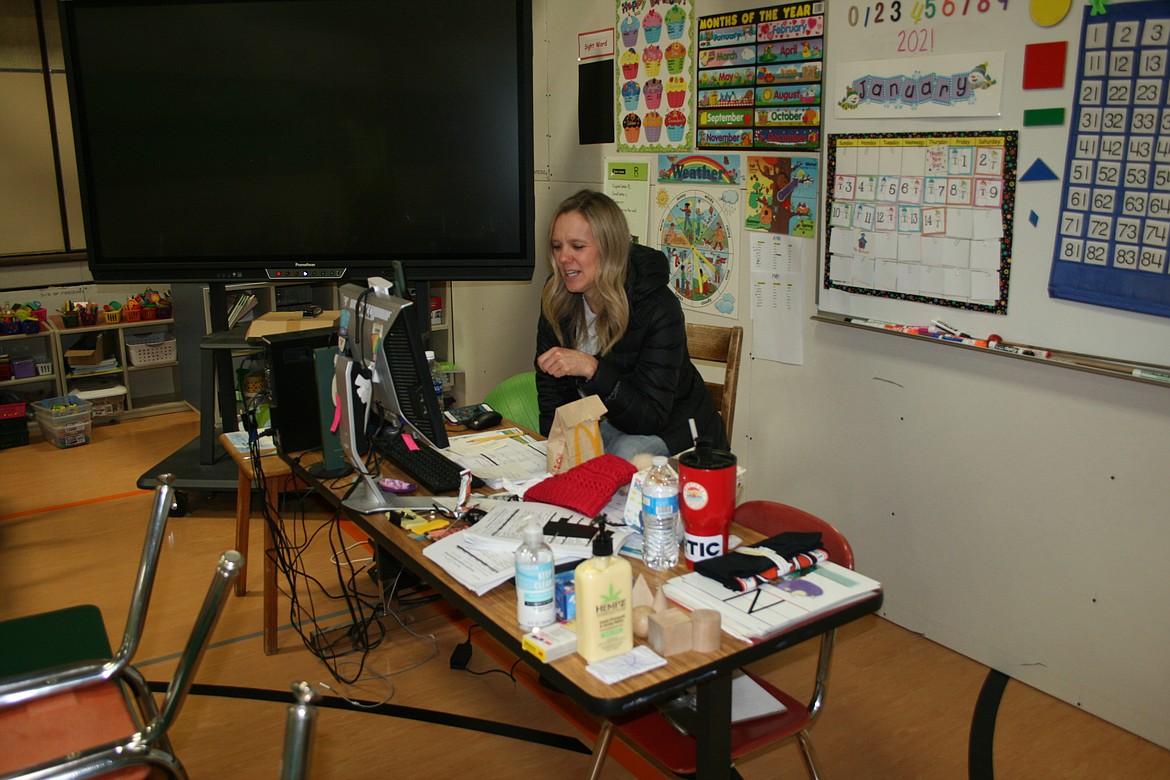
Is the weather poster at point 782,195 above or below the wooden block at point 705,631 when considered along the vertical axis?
above

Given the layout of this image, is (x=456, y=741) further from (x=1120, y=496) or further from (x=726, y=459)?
(x=1120, y=496)

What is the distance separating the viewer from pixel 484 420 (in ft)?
8.89

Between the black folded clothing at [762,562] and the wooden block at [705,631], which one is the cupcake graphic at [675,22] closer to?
the black folded clothing at [762,562]

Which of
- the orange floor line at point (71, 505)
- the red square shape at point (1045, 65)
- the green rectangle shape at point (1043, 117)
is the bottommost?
the orange floor line at point (71, 505)

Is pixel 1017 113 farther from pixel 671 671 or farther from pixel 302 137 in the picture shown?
pixel 302 137

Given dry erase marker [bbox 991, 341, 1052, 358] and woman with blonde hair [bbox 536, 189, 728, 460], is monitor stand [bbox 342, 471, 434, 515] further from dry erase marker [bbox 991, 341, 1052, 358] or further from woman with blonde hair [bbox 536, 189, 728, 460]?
dry erase marker [bbox 991, 341, 1052, 358]

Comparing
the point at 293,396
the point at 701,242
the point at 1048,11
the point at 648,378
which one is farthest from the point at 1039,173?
the point at 293,396

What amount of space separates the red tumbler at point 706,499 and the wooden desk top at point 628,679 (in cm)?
7

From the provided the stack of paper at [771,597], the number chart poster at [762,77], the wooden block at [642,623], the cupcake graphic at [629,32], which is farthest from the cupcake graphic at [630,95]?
the wooden block at [642,623]

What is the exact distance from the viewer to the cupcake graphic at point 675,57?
139 inches

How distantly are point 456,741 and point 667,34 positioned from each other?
8.49 feet

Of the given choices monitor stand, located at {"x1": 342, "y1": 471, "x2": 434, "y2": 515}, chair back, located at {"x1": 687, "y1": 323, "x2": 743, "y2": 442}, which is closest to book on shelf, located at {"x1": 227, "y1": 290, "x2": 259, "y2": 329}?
chair back, located at {"x1": 687, "y1": 323, "x2": 743, "y2": 442}

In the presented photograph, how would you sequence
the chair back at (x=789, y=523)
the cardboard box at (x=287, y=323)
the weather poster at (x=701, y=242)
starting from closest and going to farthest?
the chair back at (x=789, y=523) < the weather poster at (x=701, y=242) < the cardboard box at (x=287, y=323)

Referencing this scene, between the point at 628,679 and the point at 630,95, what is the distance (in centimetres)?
289
